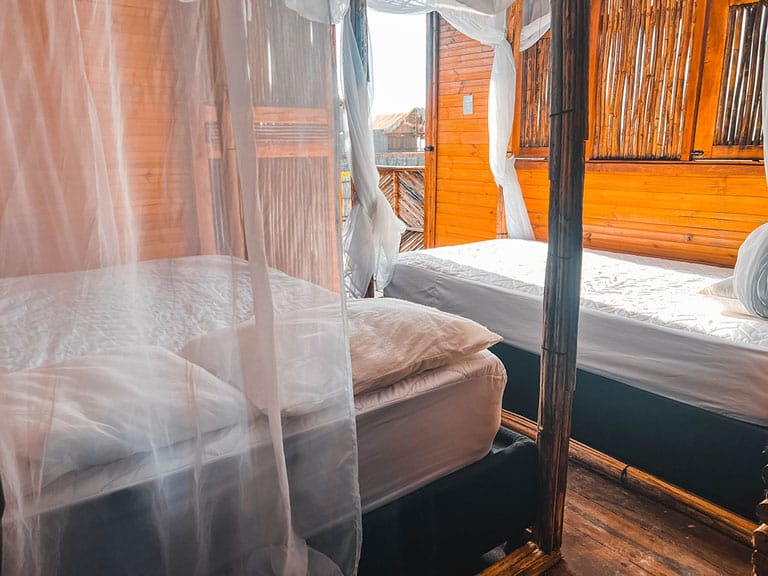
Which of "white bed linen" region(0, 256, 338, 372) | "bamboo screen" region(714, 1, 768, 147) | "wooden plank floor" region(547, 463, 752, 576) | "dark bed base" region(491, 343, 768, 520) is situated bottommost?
"wooden plank floor" region(547, 463, 752, 576)

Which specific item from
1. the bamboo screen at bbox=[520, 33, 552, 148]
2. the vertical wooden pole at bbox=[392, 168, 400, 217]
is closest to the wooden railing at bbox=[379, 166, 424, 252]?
the vertical wooden pole at bbox=[392, 168, 400, 217]

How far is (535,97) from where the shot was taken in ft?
14.3

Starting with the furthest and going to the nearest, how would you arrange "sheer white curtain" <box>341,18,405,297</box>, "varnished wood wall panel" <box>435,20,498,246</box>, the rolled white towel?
"varnished wood wall panel" <box>435,20,498,246</box>, "sheer white curtain" <box>341,18,405,297</box>, the rolled white towel

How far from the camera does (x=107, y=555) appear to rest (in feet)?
3.28

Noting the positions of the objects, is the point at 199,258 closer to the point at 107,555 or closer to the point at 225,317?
the point at 225,317

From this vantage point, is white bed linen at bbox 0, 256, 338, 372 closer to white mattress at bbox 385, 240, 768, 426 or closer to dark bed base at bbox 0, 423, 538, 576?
dark bed base at bbox 0, 423, 538, 576

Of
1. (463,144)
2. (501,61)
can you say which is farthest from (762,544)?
(463,144)

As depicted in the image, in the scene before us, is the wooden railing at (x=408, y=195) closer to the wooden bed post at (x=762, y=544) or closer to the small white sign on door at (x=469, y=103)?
Result: the small white sign on door at (x=469, y=103)

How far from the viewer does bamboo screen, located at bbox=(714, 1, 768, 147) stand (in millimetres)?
3027

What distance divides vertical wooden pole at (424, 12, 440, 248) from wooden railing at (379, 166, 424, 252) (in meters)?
0.59

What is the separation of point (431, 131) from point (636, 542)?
163 inches

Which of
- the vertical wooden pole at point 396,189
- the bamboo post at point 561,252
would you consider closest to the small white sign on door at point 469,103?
the vertical wooden pole at point 396,189

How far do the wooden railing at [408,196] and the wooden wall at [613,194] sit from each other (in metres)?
0.80

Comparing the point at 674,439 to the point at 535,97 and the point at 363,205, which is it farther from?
the point at 535,97
